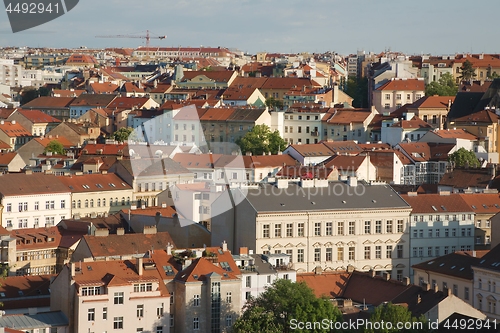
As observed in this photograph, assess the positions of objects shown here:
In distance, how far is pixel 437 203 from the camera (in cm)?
5394

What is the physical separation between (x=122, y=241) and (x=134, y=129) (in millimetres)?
50258

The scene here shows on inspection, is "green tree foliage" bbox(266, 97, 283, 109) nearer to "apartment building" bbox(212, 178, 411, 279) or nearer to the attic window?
"apartment building" bbox(212, 178, 411, 279)

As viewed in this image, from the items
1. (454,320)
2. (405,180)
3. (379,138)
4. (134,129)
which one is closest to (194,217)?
(454,320)

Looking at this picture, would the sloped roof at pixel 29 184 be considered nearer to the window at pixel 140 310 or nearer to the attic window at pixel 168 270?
the attic window at pixel 168 270

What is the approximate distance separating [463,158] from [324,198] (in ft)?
76.2

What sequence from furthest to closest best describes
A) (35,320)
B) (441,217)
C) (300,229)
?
1. (441,217)
2. (300,229)
3. (35,320)

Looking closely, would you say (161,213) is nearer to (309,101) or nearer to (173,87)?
(309,101)

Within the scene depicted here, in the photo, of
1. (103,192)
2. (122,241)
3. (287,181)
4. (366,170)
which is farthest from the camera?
(366,170)

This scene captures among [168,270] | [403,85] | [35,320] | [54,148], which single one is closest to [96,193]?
[54,148]

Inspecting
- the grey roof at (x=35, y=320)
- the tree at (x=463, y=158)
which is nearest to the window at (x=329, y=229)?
the grey roof at (x=35, y=320)

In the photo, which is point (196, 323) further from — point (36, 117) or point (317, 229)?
point (36, 117)

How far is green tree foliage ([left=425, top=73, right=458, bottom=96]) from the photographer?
104381 mm

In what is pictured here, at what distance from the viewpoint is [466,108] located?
87.0m

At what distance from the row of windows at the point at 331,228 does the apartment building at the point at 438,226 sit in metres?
0.92
